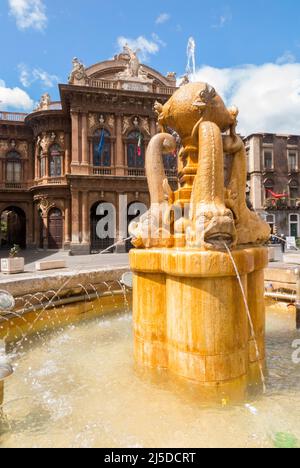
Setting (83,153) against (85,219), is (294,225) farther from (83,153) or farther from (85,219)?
(83,153)

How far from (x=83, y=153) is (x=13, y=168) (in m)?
8.97

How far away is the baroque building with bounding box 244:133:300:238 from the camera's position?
38.2m

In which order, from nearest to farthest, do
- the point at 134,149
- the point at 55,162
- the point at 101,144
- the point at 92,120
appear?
the point at 101,144
the point at 92,120
the point at 134,149
the point at 55,162

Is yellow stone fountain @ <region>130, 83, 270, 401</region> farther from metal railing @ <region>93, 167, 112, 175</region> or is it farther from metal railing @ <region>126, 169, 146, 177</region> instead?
metal railing @ <region>126, 169, 146, 177</region>

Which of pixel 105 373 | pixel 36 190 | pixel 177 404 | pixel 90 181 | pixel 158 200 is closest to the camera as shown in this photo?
pixel 177 404

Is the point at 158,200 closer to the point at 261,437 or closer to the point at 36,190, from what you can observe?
the point at 261,437

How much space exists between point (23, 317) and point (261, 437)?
4042 mm

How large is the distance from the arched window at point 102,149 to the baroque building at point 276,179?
68.9 feet

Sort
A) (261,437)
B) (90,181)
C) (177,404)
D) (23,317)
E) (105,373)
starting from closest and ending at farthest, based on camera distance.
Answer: (261,437) → (177,404) → (105,373) → (23,317) → (90,181)

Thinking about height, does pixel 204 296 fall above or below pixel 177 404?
above

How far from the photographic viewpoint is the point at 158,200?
152 inches

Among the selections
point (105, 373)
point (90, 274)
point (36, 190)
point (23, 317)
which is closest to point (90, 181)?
point (36, 190)

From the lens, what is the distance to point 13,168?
94.5 ft

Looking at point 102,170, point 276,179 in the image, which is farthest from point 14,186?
point 276,179
